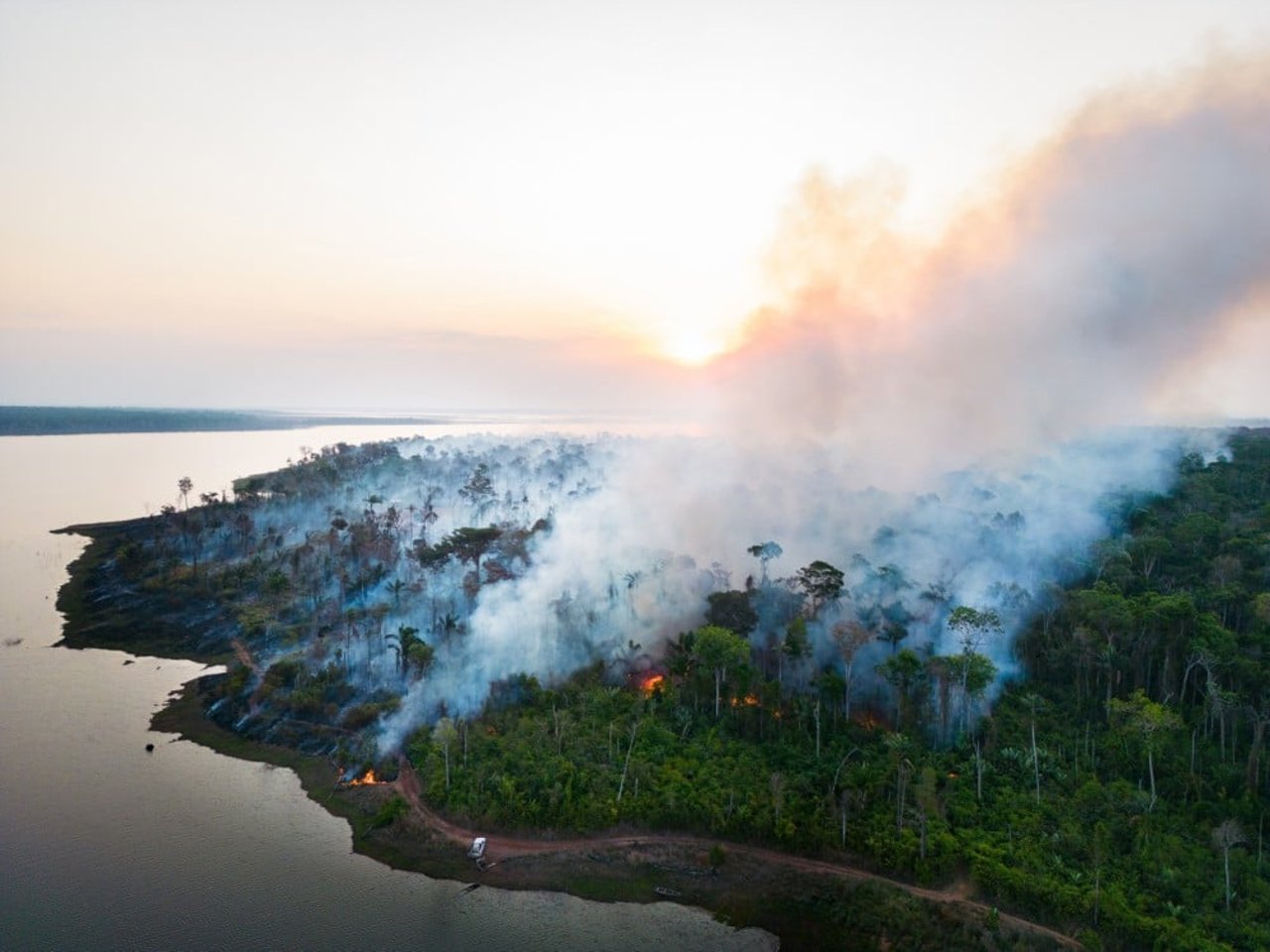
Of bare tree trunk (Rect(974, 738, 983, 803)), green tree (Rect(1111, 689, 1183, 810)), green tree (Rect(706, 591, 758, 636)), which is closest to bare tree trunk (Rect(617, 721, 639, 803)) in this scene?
green tree (Rect(706, 591, 758, 636))

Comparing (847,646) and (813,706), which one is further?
(847,646)

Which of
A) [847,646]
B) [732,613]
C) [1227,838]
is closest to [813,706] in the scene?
[847,646]

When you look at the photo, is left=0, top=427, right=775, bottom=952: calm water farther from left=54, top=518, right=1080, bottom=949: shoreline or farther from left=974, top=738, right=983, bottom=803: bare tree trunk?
left=974, top=738, right=983, bottom=803: bare tree trunk

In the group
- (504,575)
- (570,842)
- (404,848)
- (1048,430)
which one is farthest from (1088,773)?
(1048,430)

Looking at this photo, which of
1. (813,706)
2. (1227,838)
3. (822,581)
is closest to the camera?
(1227,838)

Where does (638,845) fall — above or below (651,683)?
below

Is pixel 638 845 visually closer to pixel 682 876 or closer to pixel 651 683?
pixel 682 876

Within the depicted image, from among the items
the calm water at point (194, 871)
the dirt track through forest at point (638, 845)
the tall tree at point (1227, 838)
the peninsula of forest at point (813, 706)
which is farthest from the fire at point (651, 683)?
the tall tree at point (1227, 838)
